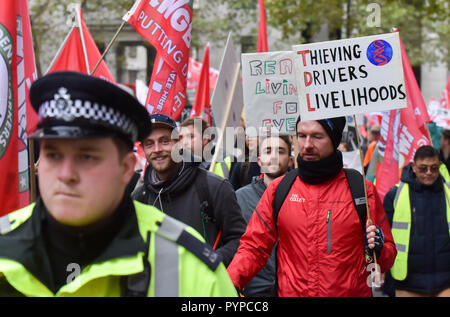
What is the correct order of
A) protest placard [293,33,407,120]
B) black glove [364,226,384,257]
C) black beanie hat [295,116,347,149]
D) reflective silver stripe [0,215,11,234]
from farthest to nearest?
protest placard [293,33,407,120] < black beanie hat [295,116,347,149] < black glove [364,226,384,257] < reflective silver stripe [0,215,11,234]

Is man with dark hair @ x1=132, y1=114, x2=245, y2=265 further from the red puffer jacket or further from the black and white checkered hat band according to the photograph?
the black and white checkered hat band

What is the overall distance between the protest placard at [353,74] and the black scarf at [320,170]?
493 mm

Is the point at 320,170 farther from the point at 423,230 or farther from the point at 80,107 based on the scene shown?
the point at 423,230

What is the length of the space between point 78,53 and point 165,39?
5.52ft

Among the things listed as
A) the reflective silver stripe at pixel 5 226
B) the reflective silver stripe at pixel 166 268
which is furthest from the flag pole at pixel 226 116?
the reflective silver stripe at pixel 166 268

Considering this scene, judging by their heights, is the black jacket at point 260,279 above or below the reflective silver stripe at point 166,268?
below

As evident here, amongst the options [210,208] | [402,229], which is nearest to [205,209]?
[210,208]

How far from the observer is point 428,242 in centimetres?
634

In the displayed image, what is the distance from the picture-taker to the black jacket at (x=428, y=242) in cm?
630

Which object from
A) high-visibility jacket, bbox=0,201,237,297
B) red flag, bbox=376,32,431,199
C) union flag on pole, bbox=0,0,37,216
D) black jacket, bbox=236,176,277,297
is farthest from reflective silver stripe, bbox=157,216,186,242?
red flag, bbox=376,32,431,199

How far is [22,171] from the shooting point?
4.61 m

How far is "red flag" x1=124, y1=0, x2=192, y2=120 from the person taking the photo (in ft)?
19.6

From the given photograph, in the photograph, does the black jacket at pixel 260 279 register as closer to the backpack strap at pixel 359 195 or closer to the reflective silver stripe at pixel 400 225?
the backpack strap at pixel 359 195

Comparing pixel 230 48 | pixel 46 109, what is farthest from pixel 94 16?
pixel 46 109
